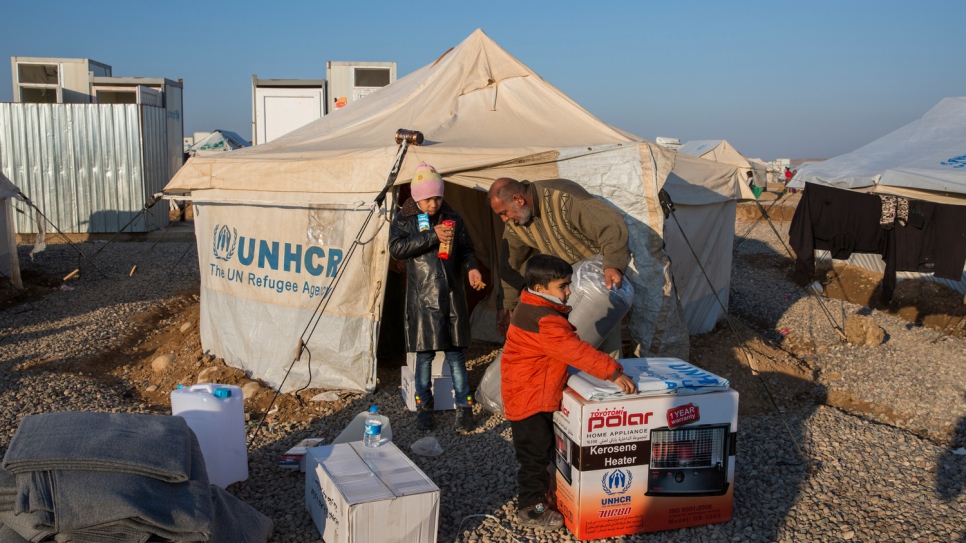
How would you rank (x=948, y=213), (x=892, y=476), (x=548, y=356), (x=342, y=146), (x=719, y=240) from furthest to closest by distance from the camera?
(x=719, y=240)
(x=948, y=213)
(x=342, y=146)
(x=892, y=476)
(x=548, y=356)

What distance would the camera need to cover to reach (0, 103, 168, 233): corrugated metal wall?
47.9 ft

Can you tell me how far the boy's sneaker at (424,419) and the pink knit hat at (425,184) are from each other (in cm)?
151

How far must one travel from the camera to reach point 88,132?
1471cm

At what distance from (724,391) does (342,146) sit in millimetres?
3870

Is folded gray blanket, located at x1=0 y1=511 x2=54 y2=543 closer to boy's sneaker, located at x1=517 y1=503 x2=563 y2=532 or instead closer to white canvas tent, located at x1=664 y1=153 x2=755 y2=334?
boy's sneaker, located at x1=517 y1=503 x2=563 y2=532

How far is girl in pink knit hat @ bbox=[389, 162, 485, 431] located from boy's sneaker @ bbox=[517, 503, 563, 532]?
142 cm

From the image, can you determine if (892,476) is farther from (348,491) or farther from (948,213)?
(948,213)

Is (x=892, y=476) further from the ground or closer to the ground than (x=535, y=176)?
closer to the ground

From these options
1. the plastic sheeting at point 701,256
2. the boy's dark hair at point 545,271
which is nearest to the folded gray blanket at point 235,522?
the boy's dark hair at point 545,271

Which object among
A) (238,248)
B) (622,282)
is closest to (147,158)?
(238,248)

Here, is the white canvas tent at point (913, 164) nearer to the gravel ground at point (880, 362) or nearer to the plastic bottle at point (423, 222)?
the gravel ground at point (880, 362)

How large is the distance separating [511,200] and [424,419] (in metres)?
1.67

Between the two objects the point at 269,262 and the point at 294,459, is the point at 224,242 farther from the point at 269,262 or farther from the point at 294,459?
the point at 294,459

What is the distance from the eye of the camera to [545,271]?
3.35 metres
